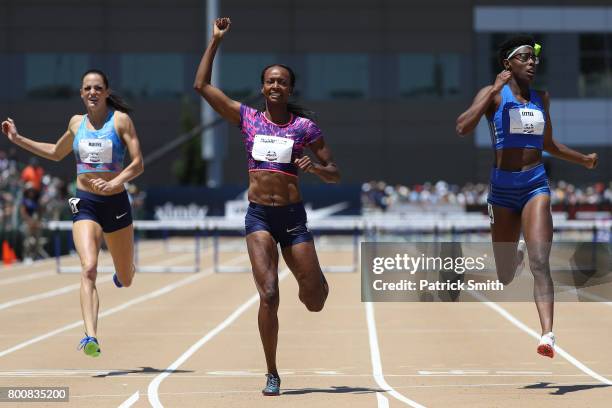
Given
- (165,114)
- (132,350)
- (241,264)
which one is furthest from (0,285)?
(165,114)

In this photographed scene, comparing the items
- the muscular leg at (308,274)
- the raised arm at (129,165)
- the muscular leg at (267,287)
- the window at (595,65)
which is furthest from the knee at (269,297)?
the window at (595,65)

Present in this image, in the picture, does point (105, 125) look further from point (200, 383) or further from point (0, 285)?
point (0, 285)

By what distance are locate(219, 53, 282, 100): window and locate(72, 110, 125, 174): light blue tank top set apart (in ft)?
146

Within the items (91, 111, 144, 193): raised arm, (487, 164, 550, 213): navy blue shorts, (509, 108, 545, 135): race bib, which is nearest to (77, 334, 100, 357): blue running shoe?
(91, 111, 144, 193): raised arm

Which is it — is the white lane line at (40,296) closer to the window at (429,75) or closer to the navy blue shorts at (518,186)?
the navy blue shorts at (518,186)

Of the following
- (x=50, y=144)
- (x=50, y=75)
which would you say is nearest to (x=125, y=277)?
(x=50, y=144)

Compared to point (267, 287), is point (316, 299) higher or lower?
lower

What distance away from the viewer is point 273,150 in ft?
28.9

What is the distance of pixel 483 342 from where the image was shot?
12.3 metres

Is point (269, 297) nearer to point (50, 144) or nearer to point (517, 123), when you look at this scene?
point (517, 123)

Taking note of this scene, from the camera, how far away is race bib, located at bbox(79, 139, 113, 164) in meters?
10.3

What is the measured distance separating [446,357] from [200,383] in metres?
2.67

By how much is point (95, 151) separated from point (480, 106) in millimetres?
3238

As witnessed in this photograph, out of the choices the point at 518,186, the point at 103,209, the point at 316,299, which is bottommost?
the point at 316,299
